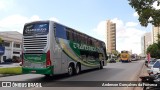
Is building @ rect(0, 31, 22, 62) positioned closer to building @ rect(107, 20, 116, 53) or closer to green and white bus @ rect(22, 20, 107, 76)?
green and white bus @ rect(22, 20, 107, 76)

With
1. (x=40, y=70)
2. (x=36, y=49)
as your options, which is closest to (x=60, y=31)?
(x=36, y=49)

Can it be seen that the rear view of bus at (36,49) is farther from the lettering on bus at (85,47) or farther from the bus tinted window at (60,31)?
the lettering on bus at (85,47)

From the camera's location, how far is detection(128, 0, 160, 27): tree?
17156 millimetres

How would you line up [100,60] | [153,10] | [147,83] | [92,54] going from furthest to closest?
1. [100,60]
2. [92,54]
3. [153,10]
4. [147,83]

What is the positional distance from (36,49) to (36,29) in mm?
1362

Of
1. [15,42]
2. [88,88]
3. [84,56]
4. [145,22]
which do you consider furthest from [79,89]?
[15,42]

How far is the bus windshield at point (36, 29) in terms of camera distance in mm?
18920

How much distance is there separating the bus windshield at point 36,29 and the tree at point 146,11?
5.75 meters

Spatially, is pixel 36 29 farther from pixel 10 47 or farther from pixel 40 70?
pixel 10 47

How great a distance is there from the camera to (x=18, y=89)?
14219mm

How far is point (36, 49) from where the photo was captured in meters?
19.0

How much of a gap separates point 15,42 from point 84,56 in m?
65.7

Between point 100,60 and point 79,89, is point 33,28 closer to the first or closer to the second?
point 79,89

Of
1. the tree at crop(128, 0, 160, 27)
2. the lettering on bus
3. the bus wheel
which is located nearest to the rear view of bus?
the bus wheel
